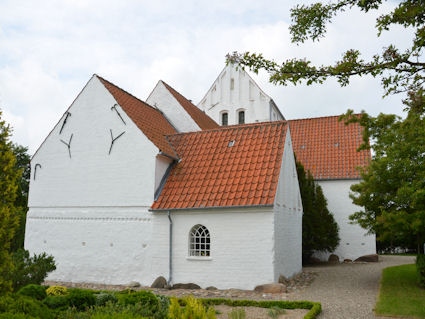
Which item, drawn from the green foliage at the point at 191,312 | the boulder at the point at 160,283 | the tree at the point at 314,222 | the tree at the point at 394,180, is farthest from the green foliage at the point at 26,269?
the tree at the point at 314,222

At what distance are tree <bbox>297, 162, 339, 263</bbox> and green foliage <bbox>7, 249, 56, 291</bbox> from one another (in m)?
12.6

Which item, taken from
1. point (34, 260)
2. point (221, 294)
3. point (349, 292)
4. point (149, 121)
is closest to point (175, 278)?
point (221, 294)

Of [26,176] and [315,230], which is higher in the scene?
[26,176]

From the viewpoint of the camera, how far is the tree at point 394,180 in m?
10.1

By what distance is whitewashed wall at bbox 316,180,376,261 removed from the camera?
789 inches

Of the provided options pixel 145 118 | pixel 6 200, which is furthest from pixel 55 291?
pixel 145 118

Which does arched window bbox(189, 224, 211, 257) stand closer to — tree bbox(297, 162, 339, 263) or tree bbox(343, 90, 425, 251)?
tree bbox(343, 90, 425, 251)

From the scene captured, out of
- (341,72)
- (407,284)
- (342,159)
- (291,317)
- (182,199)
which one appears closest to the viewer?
(341,72)

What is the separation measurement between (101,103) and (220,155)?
17.2ft

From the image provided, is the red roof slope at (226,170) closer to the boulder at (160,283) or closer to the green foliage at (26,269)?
the boulder at (160,283)

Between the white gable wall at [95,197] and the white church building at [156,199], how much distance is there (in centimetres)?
4

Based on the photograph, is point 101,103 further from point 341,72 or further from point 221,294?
point 341,72

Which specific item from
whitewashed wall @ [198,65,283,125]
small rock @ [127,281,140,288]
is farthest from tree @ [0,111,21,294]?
whitewashed wall @ [198,65,283,125]

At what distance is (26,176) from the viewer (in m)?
35.5
